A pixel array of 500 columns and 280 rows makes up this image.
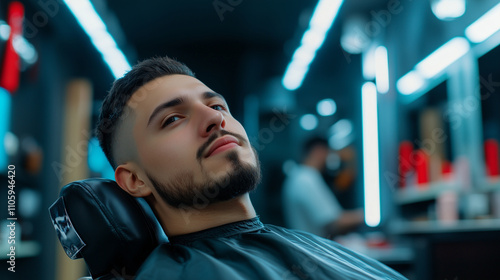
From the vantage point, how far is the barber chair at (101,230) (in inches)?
44.9

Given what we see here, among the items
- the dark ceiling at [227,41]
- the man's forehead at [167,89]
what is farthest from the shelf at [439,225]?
the dark ceiling at [227,41]

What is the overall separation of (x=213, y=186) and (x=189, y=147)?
14 cm

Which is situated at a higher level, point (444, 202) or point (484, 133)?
point (484, 133)

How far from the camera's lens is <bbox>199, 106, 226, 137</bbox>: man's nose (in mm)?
1314

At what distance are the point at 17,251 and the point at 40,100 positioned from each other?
1330mm

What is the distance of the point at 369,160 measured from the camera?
4539 mm

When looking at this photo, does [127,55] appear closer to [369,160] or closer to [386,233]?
[369,160]

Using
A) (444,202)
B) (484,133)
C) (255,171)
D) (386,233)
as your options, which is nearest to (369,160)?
(386,233)

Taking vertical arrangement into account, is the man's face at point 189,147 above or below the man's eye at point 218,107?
below

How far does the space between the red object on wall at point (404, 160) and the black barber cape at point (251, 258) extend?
10.2 feet

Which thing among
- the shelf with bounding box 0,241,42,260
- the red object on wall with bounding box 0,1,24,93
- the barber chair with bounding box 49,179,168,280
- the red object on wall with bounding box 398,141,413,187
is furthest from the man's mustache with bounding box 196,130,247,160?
the red object on wall with bounding box 398,141,413,187

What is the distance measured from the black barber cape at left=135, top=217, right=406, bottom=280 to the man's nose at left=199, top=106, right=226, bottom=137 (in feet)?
0.92

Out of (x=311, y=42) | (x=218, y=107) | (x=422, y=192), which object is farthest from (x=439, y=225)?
(x=218, y=107)

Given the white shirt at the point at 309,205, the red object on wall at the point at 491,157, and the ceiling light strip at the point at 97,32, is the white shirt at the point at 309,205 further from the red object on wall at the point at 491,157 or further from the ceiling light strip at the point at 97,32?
the ceiling light strip at the point at 97,32
